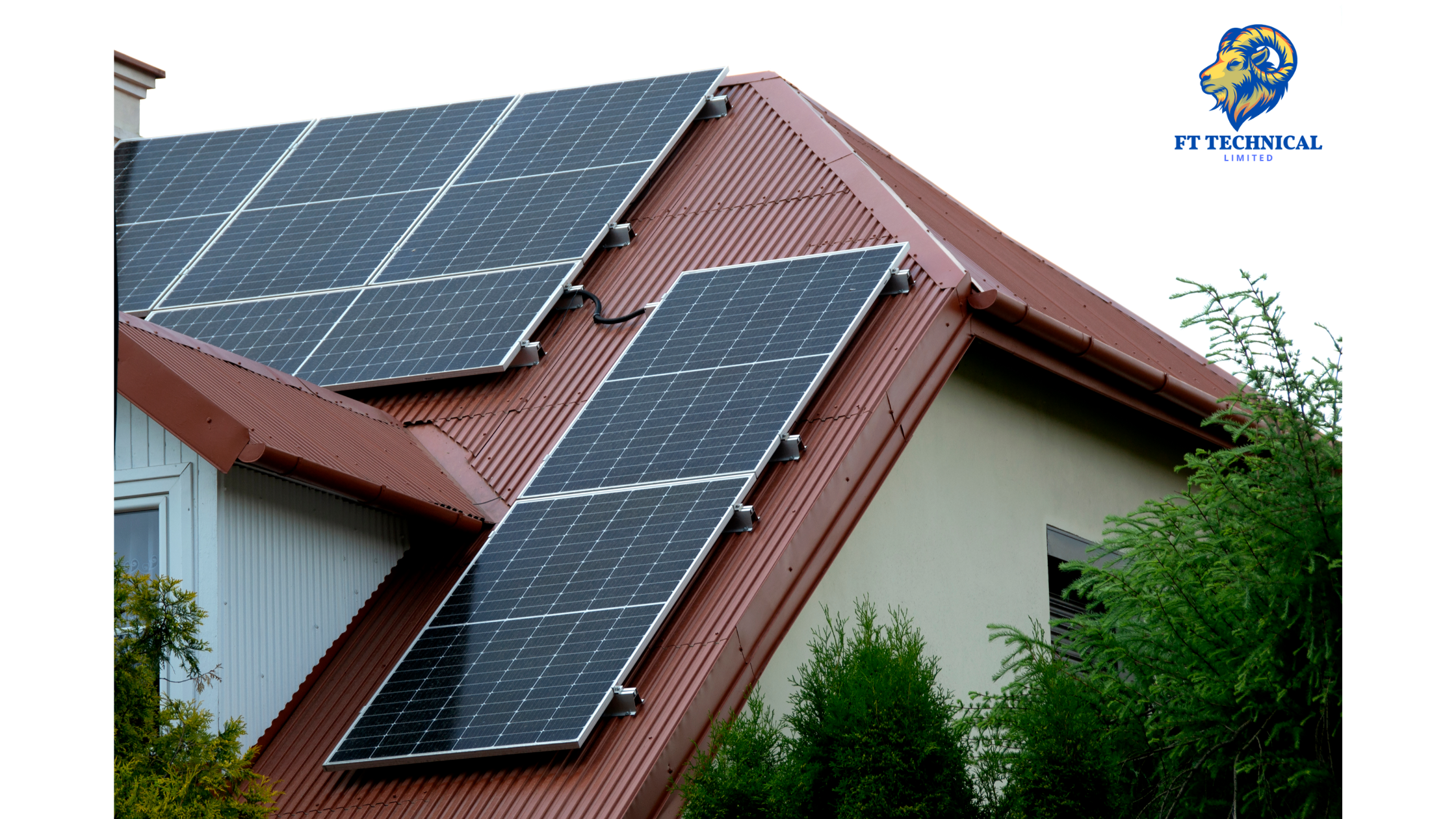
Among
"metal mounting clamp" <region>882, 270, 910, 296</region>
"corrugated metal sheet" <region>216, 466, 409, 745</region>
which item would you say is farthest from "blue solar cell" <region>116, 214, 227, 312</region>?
"metal mounting clamp" <region>882, 270, 910, 296</region>

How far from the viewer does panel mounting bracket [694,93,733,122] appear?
1734 cm

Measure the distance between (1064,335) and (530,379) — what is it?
441 centimetres

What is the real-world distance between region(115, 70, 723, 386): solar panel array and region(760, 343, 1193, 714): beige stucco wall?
3424 mm

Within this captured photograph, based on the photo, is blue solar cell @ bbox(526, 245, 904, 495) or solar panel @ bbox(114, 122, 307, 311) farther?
solar panel @ bbox(114, 122, 307, 311)

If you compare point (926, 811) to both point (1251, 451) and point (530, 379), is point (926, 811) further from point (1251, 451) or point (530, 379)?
point (530, 379)

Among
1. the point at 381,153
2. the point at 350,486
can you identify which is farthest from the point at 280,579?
the point at 381,153

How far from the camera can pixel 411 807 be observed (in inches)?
461

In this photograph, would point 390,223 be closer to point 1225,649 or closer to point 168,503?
point 168,503

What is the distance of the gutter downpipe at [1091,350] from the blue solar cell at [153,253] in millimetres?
7700

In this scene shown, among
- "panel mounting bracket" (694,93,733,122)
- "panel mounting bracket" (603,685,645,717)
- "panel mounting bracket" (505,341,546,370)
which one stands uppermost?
"panel mounting bracket" (694,93,733,122)

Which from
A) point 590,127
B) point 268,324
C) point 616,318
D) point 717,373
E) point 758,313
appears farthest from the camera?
point 590,127

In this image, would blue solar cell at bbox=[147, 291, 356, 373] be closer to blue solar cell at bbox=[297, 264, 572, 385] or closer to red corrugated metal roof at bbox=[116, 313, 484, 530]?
blue solar cell at bbox=[297, 264, 572, 385]

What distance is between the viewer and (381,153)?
18.3 meters

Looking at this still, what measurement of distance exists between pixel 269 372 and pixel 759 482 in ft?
13.7
